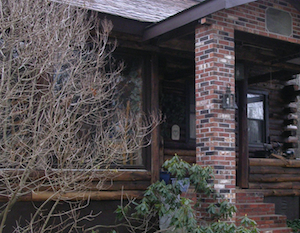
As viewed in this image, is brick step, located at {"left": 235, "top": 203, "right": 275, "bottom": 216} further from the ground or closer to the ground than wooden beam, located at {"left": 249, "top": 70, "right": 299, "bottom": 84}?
closer to the ground

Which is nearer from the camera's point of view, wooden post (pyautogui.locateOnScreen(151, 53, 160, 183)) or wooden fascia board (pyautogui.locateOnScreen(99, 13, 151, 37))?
wooden fascia board (pyautogui.locateOnScreen(99, 13, 151, 37))

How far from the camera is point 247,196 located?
8.48 m

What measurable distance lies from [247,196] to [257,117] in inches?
151

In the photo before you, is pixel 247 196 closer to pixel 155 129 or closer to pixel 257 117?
pixel 155 129

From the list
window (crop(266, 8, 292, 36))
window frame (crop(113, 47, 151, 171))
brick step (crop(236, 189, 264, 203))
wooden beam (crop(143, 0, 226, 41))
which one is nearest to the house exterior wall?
wooden beam (crop(143, 0, 226, 41))

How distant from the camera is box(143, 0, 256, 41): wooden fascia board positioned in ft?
21.0

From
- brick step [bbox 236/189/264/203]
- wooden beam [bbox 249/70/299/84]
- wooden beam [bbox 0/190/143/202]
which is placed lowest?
brick step [bbox 236/189/264/203]

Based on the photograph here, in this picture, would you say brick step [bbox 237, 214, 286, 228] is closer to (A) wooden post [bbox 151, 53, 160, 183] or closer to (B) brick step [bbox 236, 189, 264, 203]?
(B) brick step [bbox 236, 189, 264, 203]

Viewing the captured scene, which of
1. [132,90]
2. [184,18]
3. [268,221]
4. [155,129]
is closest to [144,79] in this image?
[132,90]

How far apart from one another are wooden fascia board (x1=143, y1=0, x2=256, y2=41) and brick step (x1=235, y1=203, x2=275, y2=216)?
350 centimetres

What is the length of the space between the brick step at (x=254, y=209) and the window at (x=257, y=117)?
337 cm

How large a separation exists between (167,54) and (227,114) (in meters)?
2.42

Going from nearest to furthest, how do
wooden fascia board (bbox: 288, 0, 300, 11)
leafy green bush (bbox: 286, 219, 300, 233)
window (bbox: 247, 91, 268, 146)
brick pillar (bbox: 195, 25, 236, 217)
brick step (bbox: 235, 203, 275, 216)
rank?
brick pillar (bbox: 195, 25, 236, 217) < wooden fascia board (bbox: 288, 0, 300, 11) < brick step (bbox: 235, 203, 275, 216) < leafy green bush (bbox: 286, 219, 300, 233) < window (bbox: 247, 91, 268, 146)

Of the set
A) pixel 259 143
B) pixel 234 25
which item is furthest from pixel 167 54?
pixel 259 143
